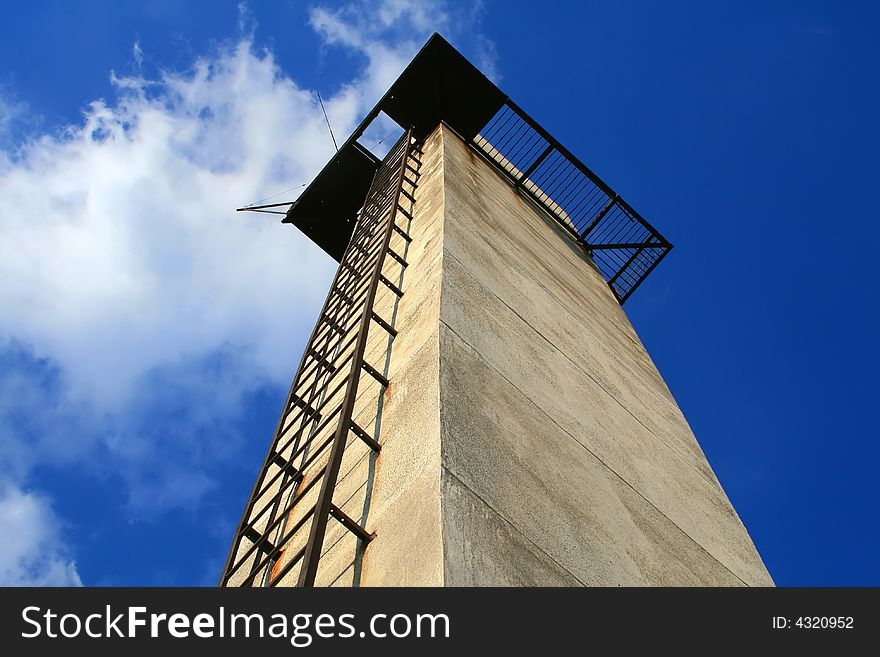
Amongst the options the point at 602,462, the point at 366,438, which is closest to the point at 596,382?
the point at 602,462

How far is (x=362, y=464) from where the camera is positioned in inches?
213

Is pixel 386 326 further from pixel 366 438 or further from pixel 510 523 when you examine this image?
pixel 510 523

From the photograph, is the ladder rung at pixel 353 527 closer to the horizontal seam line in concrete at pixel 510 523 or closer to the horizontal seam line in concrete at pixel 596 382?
the horizontal seam line in concrete at pixel 510 523

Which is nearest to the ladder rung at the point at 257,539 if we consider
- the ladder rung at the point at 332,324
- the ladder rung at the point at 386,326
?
the ladder rung at the point at 386,326

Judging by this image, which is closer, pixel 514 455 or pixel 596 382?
pixel 514 455

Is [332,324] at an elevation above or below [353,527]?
above

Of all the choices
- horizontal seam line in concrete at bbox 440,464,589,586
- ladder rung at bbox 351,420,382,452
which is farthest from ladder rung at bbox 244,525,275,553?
horizontal seam line in concrete at bbox 440,464,589,586

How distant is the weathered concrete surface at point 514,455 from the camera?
4.40 metres

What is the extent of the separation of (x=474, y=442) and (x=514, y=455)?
358 mm

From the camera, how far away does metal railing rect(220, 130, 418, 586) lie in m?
4.72

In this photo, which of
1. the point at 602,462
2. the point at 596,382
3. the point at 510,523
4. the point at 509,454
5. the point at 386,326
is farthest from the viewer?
the point at 596,382

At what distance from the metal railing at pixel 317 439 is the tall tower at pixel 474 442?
23mm

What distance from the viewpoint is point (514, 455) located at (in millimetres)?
5258

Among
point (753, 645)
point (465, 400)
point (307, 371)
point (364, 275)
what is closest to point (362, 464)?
point (465, 400)
